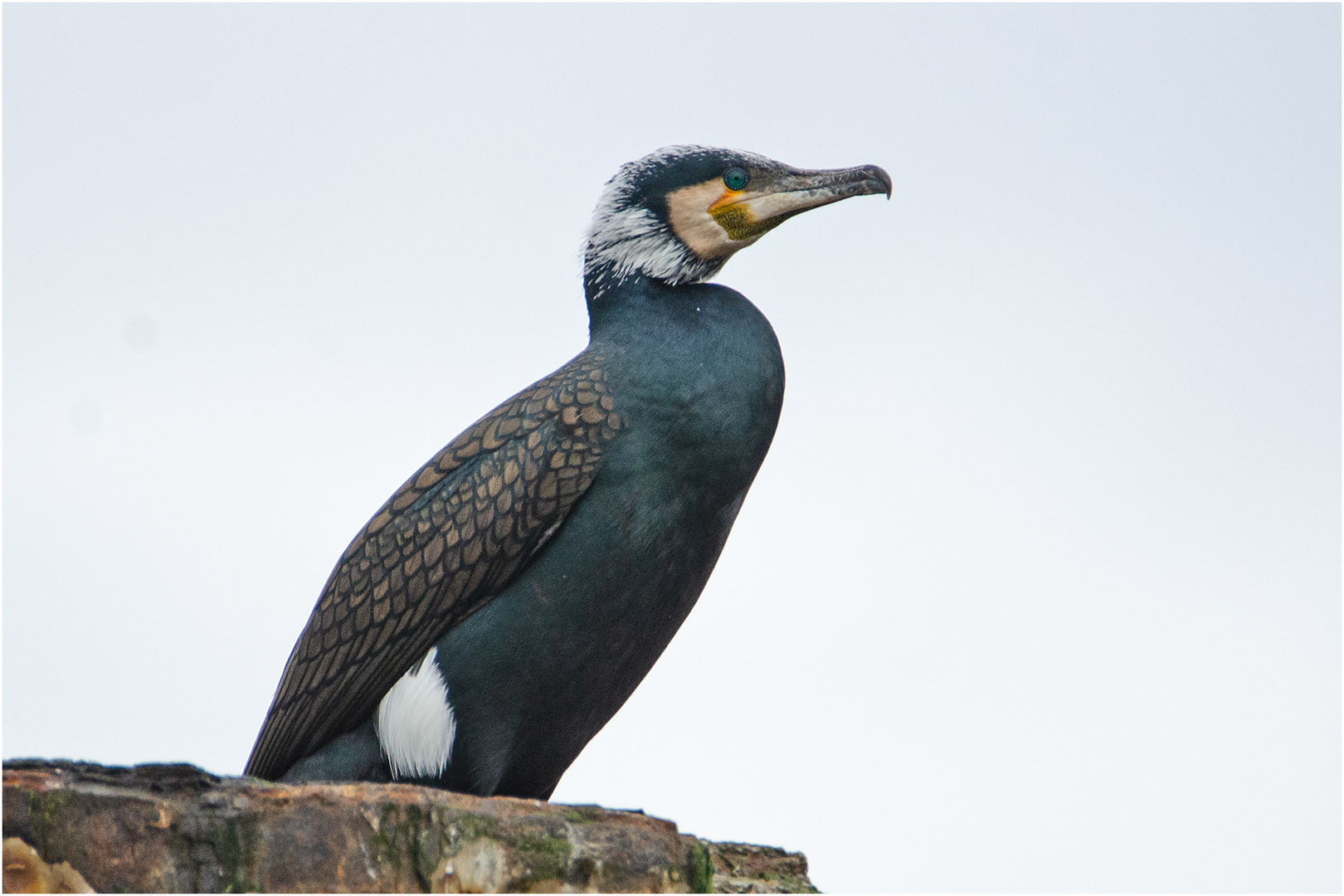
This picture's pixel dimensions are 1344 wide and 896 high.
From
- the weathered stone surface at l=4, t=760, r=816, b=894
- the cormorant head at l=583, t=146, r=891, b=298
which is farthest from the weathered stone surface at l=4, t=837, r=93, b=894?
the cormorant head at l=583, t=146, r=891, b=298

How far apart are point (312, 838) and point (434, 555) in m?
1.51

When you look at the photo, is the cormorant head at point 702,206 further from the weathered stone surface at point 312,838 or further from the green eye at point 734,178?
the weathered stone surface at point 312,838

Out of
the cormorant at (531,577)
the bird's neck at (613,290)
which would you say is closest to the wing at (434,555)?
the cormorant at (531,577)

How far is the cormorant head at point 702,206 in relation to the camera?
6133mm

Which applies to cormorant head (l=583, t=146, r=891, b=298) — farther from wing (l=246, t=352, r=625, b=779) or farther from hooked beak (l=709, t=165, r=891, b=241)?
wing (l=246, t=352, r=625, b=779)

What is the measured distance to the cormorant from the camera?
5.38 metres

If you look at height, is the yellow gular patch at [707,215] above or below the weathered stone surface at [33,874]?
above

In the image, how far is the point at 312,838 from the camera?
4164mm

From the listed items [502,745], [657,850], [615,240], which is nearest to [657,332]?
[615,240]

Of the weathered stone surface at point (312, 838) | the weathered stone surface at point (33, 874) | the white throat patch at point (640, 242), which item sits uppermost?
the white throat patch at point (640, 242)

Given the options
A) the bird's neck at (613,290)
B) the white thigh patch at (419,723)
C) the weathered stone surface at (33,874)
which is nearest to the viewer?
the weathered stone surface at (33,874)

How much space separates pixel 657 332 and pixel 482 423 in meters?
→ 0.82

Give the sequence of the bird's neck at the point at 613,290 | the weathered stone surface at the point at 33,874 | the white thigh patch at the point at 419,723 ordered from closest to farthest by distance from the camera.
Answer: the weathered stone surface at the point at 33,874
the white thigh patch at the point at 419,723
the bird's neck at the point at 613,290

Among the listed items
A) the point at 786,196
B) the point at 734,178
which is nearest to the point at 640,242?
the point at 734,178
